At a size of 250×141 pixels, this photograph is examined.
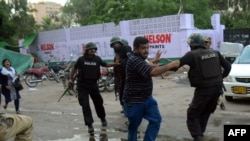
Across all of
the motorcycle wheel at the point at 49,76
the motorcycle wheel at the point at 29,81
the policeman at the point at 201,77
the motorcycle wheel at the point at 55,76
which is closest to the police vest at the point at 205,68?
the policeman at the point at 201,77

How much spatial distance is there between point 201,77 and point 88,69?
8.66 ft

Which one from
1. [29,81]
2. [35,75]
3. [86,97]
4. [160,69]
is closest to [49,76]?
[35,75]

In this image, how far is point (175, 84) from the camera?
1468 cm

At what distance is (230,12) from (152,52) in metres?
A: 18.7

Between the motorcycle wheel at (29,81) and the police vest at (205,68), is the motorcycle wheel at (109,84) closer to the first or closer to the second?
the motorcycle wheel at (29,81)

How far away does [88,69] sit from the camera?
7543mm

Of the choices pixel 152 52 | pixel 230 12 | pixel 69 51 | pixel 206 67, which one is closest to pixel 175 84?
pixel 152 52

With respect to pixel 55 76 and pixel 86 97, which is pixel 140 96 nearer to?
pixel 86 97

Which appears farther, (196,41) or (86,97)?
(86,97)

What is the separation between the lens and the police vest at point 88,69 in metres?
7.54

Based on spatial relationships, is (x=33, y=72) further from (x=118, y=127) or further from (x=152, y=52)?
(x=118, y=127)

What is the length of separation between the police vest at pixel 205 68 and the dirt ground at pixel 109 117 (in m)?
1.29

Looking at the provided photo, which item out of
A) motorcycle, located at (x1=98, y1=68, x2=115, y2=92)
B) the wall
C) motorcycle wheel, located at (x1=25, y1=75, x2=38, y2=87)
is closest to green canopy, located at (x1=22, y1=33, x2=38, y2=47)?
the wall

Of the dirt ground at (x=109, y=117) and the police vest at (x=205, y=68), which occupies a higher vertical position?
the police vest at (x=205, y=68)
